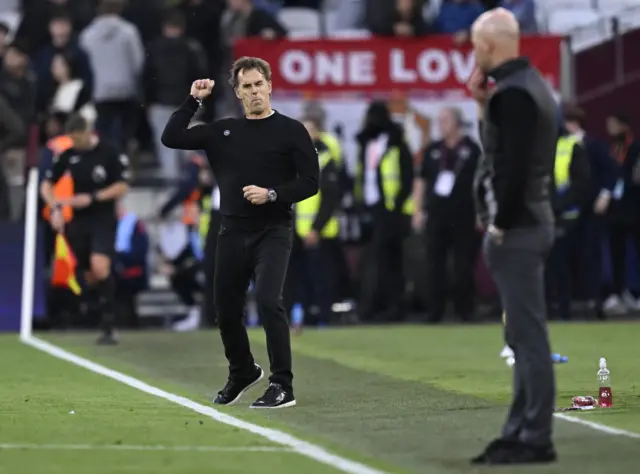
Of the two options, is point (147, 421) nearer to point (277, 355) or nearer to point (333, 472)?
point (277, 355)

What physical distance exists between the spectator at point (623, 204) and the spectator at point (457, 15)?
233 centimetres

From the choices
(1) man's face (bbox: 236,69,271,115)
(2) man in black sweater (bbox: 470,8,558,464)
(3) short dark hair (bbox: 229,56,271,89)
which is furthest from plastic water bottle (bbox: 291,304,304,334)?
(2) man in black sweater (bbox: 470,8,558,464)

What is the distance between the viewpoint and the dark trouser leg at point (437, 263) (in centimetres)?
2100

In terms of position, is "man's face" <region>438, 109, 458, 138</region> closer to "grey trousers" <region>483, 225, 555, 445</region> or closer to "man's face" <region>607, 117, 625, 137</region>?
"man's face" <region>607, 117, 625, 137</region>

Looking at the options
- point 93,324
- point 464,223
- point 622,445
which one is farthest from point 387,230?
point 622,445

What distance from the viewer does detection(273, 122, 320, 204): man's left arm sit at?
37.4 feet

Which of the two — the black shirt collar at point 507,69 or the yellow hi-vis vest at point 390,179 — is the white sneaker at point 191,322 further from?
the black shirt collar at point 507,69

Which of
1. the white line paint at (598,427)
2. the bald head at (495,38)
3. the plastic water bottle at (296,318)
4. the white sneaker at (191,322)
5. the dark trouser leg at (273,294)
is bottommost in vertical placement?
the white sneaker at (191,322)

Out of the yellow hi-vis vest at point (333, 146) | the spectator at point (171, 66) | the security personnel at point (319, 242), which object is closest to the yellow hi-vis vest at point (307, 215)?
the security personnel at point (319, 242)

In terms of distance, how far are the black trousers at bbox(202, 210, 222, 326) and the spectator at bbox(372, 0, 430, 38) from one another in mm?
4383

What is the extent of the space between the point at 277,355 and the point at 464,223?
9.80 m

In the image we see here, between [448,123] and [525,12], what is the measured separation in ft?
11.1

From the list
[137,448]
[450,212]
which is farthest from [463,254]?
[137,448]

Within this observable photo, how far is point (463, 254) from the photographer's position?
2102 centimetres
